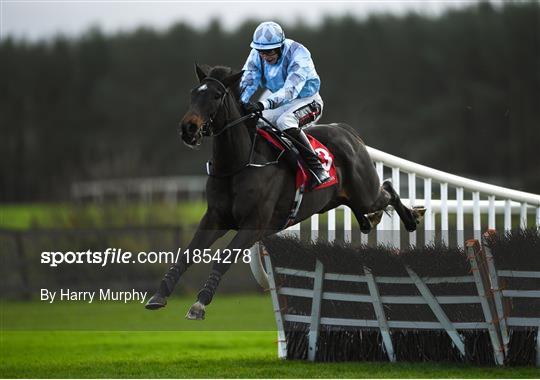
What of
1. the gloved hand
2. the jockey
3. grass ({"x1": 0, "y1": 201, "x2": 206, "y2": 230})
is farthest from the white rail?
grass ({"x1": 0, "y1": 201, "x2": 206, "y2": 230})

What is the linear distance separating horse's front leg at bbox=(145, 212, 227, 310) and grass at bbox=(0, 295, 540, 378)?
105cm

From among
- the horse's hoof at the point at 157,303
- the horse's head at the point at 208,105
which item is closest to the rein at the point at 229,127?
the horse's head at the point at 208,105

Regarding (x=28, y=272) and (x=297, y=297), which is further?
(x=28, y=272)

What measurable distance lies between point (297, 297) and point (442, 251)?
1.21m

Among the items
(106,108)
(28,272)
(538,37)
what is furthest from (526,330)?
(106,108)

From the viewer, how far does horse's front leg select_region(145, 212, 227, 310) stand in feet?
19.0

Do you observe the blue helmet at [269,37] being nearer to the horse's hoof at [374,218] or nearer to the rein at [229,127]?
the rein at [229,127]

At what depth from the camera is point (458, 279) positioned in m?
6.62

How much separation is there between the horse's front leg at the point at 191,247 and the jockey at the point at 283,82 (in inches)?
31.0

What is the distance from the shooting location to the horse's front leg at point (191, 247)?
5.78 metres

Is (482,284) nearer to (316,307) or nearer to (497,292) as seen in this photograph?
(497,292)

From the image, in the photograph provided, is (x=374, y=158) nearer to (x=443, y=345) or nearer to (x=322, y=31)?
(x=443, y=345)

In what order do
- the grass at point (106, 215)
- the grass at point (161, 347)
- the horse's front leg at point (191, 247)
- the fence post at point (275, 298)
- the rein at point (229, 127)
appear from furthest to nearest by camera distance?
1. the grass at point (106, 215)
2. the fence post at point (275, 298)
3. the grass at point (161, 347)
4. the rein at point (229, 127)
5. the horse's front leg at point (191, 247)

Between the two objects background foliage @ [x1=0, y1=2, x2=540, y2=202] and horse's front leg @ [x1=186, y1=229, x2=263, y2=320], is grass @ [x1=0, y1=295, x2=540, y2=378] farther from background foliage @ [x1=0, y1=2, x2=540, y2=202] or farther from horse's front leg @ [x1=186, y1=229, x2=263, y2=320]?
background foliage @ [x1=0, y1=2, x2=540, y2=202]
